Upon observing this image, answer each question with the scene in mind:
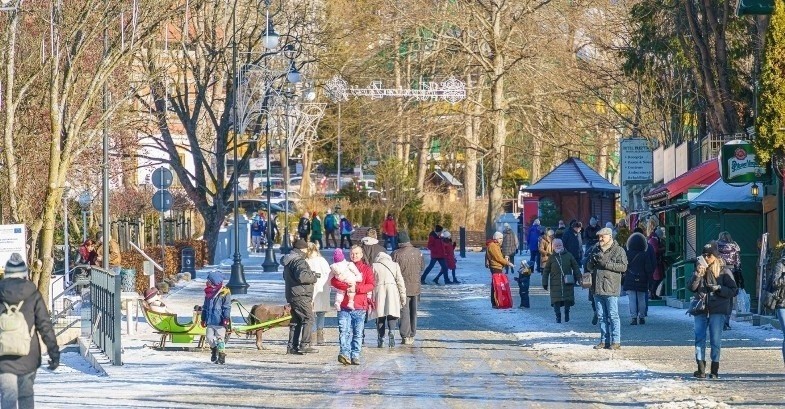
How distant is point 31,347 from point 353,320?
7381 mm

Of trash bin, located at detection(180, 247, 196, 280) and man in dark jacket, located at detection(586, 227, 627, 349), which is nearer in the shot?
man in dark jacket, located at detection(586, 227, 627, 349)

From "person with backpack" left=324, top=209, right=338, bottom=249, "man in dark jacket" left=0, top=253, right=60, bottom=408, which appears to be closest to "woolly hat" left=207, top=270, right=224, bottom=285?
"man in dark jacket" left=0, top=253, right=60, bottom=408

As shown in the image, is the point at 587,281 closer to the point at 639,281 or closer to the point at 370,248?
the point at 639,281

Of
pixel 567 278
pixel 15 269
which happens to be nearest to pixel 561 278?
pixel 567 278

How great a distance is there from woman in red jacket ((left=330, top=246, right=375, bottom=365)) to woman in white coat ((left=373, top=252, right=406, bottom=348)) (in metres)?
1.25

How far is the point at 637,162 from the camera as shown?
41.4 m

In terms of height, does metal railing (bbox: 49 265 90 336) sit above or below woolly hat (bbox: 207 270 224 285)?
below

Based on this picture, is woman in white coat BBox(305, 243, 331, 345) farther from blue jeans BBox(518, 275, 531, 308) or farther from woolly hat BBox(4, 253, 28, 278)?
woolly hat BBox(4, 253, 28, 278)

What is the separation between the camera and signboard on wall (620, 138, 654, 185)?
41125mm

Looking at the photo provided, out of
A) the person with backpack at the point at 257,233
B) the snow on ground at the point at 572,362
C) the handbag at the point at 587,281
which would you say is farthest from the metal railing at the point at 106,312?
the person with backpack at the point at 257,233

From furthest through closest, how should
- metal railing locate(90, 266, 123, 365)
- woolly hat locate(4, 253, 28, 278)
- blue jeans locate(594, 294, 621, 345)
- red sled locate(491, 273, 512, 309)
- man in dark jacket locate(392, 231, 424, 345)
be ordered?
1. red sled locate(491, 273, 512, 309)
2. man in dark jacket locate(392, 231, 424, 345)
3. blue jeans locate(594, 294, 621, 345)
4. metal railing locate(90, 266, 123, 365)
5. woolly hat locate(4, 253, 28, 278)

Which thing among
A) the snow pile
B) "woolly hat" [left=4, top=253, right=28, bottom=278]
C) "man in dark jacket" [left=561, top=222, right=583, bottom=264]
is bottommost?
the snow pile

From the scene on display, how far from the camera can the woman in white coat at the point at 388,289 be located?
66.0ft

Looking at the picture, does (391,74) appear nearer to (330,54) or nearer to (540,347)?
(330,54)
